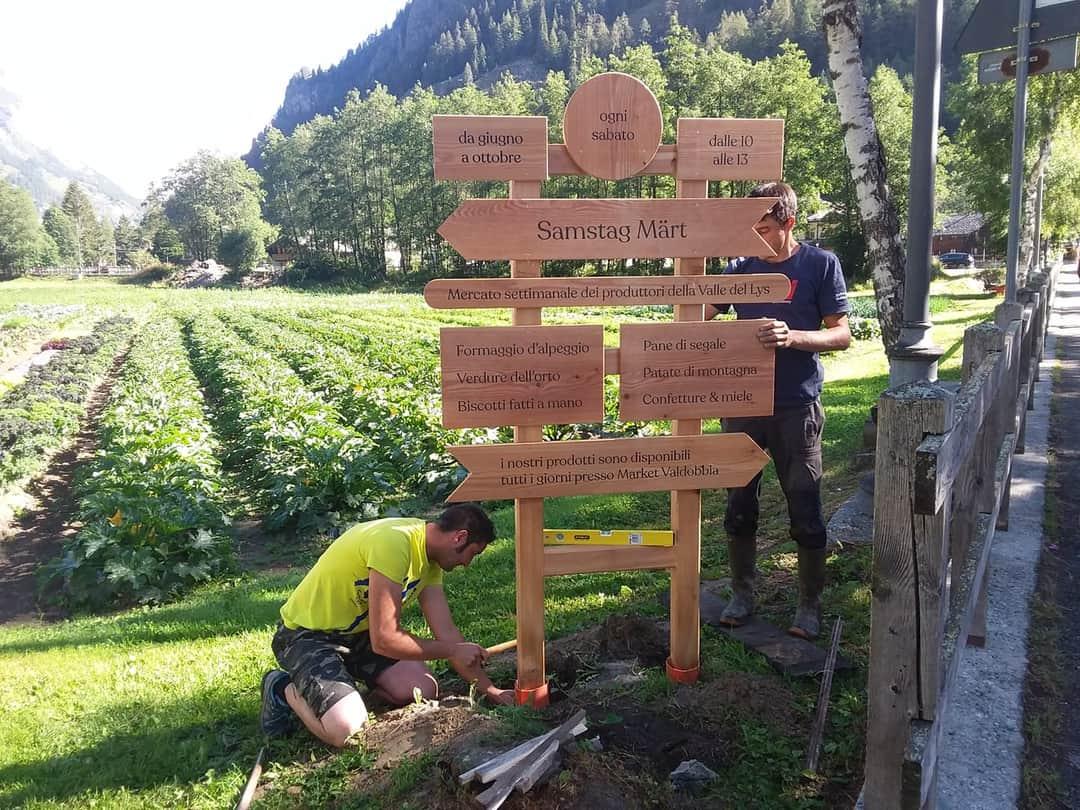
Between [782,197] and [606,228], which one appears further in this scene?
[782,197]

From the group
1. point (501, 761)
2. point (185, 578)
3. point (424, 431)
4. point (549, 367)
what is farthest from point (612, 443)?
point (424, 431)

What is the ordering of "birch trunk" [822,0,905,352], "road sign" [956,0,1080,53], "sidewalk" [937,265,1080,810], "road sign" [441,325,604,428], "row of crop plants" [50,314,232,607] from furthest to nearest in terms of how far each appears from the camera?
"row of crop plants" [50,314,232,607]
"road sign" [956,0,1080,53]
"birch trunk" [822,0,905,352]
"road sign" [441,325,604,428]
"sidewalk" [937,265,1080,810]

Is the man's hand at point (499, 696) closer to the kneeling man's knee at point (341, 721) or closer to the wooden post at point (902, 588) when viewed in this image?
the kneeling man's knee at point (341, 721)

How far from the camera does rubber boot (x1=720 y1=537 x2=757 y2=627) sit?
4547 mm

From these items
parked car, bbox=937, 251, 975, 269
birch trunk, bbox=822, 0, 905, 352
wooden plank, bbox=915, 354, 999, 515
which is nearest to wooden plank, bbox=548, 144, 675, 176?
wooden plank, bbox=915, 354, 999, 515

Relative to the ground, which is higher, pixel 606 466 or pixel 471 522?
pixel 606 466

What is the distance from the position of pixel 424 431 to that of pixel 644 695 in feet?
22.6

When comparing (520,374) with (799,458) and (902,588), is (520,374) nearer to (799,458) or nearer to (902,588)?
(799,458)

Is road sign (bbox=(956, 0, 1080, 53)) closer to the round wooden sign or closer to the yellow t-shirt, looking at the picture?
the round wooden sign

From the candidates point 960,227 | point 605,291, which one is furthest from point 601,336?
point 960,227

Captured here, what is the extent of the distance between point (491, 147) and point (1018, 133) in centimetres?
606

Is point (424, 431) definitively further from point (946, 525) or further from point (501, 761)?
point (946, 525)

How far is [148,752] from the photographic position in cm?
394

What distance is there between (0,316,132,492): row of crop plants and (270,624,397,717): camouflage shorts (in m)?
9.16
